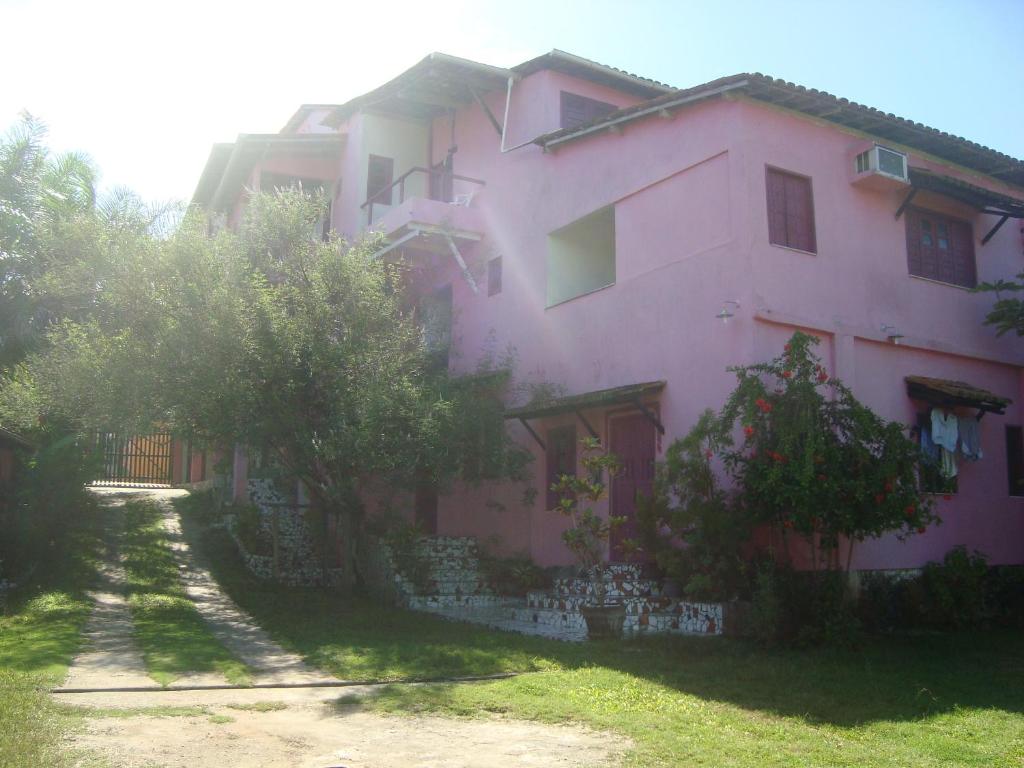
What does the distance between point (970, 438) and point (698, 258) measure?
5.02 metres

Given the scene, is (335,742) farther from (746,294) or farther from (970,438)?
(970,438)

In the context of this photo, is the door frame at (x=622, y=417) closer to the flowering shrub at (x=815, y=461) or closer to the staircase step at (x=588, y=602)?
the staircase step at (x=588, y=602)

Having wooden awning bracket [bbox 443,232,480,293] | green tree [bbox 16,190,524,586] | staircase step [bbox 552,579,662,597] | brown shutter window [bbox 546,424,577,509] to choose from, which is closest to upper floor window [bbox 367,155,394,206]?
wooden awning bracket [bbox 443,232,480,293]

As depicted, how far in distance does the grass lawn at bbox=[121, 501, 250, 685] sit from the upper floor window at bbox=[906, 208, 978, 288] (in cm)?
1126

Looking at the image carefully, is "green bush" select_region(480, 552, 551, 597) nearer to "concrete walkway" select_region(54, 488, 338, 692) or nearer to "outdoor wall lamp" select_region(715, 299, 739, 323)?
"concrete walkway" select_region(54, 488, 338, 692)

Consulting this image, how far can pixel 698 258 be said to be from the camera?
1300cm

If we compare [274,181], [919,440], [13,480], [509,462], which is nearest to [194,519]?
[13,480]

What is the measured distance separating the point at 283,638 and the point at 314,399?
3748 mm

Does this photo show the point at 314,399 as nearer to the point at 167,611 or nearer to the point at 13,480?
the point at 167,611

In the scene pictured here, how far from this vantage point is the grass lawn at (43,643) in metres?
5.83

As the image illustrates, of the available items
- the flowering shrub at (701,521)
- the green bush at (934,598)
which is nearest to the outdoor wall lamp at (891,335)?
the green bush at (934,598)

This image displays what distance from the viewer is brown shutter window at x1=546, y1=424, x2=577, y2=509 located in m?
15.4

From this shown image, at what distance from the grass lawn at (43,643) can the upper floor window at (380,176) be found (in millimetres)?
8746

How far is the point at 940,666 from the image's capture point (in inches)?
377
